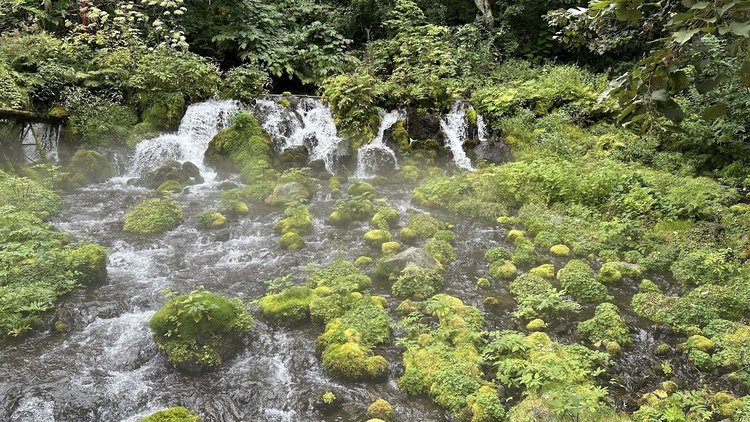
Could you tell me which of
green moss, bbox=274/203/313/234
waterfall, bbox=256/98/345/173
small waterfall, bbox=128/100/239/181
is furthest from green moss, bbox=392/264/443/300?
small waterfall, bbox=128/100/239/181

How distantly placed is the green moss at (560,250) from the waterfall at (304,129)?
682cm

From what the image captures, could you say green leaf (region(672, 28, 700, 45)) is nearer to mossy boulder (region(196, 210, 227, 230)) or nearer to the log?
mossy boulder (region(196, 210, 227, 230))

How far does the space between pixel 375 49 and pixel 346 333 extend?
14580mm

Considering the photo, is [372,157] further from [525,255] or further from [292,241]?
[525,255]

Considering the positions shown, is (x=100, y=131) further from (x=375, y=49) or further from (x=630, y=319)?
(x=630, y=319)

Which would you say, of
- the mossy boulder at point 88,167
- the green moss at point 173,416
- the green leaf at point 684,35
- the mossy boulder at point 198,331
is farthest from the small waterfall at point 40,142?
the green leaf at point 684,35

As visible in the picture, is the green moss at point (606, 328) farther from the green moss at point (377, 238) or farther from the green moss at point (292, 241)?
the green moss at point (292, 241)

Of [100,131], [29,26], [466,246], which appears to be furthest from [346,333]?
[29,26]

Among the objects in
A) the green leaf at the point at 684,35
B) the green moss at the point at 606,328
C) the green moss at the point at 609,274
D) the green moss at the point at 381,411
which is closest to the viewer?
the green leaf at the point at 684,35

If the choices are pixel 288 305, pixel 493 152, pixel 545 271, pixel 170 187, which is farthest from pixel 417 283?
pixel 493 152

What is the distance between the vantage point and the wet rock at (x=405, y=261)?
761 cm

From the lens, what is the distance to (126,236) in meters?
8.97

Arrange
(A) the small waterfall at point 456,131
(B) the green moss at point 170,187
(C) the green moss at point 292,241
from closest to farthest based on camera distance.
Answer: (C) the green moss at point 292,241
(B) the green moss at point 170,187
(A) the small waterfall at point 456,131

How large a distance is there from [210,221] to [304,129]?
5679 mm
